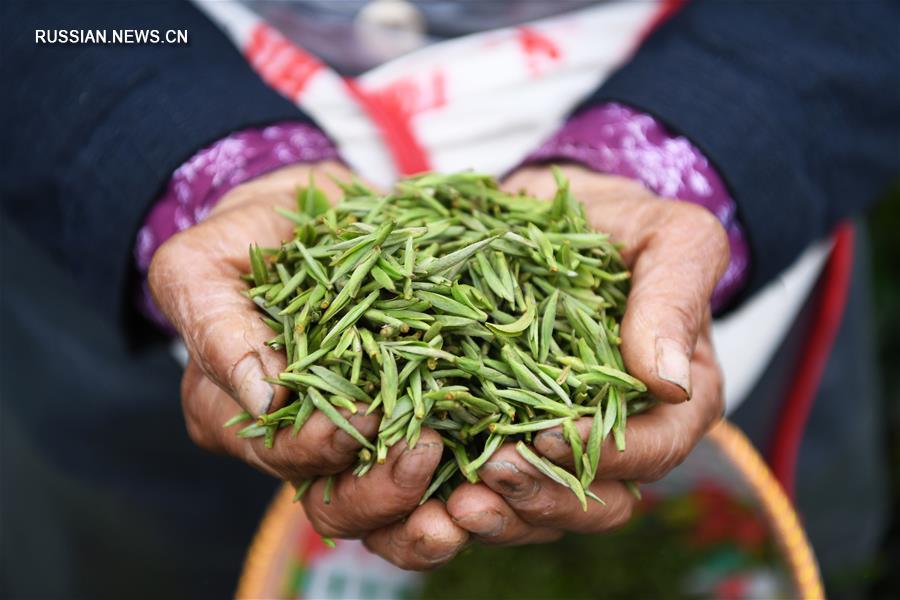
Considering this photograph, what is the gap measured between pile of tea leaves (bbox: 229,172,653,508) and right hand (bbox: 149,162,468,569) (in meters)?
0.02

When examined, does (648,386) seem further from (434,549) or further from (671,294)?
(434,549)

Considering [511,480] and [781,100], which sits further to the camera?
[781,100]

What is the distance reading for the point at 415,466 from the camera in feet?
3.01

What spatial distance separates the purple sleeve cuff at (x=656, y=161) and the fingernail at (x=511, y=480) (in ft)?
1.57

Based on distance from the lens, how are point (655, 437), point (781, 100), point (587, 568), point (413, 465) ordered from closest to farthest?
point (413, 465)
point (655, 437)
point (781, 100)
point (587, 568)

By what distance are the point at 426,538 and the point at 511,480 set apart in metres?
0.11

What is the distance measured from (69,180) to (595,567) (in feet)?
3.89

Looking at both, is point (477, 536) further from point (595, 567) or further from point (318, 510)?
point (595, 567)

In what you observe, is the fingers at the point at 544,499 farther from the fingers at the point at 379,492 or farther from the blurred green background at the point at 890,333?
the blurred green background at the point at 890,333

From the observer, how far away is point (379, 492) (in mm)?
943

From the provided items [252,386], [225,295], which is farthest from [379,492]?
[225,295]

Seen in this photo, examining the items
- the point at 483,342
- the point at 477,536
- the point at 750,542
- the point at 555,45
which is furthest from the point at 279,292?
the point at 750,542

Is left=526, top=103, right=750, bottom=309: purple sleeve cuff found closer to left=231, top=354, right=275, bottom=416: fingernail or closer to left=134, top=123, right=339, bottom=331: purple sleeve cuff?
left=134, top=123, right=339, bottom=331: purple sleeve cuff

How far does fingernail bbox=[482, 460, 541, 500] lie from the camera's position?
93cm
